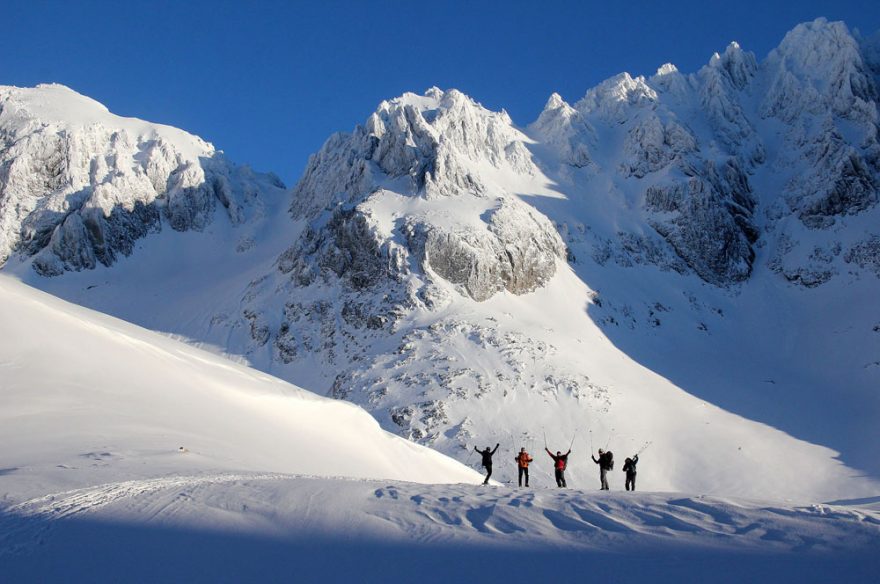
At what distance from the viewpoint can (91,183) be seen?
288 ft

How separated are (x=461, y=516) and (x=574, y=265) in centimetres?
5993

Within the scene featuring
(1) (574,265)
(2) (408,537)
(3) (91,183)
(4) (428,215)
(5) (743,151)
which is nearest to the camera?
(2) (408,537)

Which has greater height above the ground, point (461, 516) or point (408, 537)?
point (461, 516)

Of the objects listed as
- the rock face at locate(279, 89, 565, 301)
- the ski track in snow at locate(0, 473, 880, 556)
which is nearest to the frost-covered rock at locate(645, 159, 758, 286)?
the rock face at locate(279, 89, 565, 301)

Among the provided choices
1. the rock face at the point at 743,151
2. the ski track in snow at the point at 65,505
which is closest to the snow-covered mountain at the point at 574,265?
the rock face at the point at 743,151

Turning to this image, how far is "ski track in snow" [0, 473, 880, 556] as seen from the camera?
28.4ft

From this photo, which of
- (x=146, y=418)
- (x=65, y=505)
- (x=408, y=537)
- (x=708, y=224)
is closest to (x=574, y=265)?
(x=708, y=224)

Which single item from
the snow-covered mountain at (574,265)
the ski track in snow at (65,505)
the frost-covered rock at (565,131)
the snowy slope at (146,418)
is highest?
the frost-covered rock at (565,131)

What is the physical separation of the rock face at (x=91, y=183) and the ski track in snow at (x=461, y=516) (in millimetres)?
78360

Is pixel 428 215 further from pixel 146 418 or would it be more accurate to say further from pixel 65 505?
pixel 65 505

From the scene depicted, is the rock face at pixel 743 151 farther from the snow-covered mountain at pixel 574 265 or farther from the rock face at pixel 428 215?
the rock face at pixel 428 215

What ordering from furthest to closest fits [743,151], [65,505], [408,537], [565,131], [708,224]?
[565,131] → [743,151] → [708,224] → [65,505] → [408,537]

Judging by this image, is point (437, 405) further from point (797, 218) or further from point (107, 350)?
point (797, 218)

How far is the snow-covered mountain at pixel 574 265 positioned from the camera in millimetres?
46406
